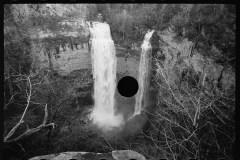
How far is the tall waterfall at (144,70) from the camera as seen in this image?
22.2 feet

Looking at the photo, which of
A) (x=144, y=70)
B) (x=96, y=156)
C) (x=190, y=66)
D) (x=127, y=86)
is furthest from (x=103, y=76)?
(x=190, y=66)

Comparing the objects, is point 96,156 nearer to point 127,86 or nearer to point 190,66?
point 127,86

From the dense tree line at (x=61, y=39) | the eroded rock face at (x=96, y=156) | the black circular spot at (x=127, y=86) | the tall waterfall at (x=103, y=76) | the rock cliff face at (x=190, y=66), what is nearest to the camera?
the black circular spot at (x=127, y=86)

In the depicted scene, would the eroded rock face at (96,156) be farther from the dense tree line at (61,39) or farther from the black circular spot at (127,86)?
the black circular spot at (127,86)

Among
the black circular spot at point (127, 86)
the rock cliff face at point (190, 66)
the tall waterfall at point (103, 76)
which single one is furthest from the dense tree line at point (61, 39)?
the black circular spot at point (127, 86)

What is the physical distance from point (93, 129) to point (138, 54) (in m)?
3.76

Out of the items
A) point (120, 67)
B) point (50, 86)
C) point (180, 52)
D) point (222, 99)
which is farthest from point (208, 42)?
point (50, 86)

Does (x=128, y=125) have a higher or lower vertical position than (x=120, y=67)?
lower

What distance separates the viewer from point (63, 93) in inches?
279

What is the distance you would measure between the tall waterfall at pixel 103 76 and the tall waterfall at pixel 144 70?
111cm

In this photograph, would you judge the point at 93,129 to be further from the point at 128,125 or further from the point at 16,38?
the point at 16,38

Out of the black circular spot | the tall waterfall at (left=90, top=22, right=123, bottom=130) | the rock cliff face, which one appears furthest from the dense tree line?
the black circular spot

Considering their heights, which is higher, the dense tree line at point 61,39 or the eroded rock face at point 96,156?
the dense tree line at point 61,39

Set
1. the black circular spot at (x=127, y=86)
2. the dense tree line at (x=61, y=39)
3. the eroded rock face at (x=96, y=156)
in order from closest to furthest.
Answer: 1. the black circular spot at (x=127, y=86)
2. the dense tree line at (x=61, y=39)
3. the eroded rock face at (x=96, y=156)
